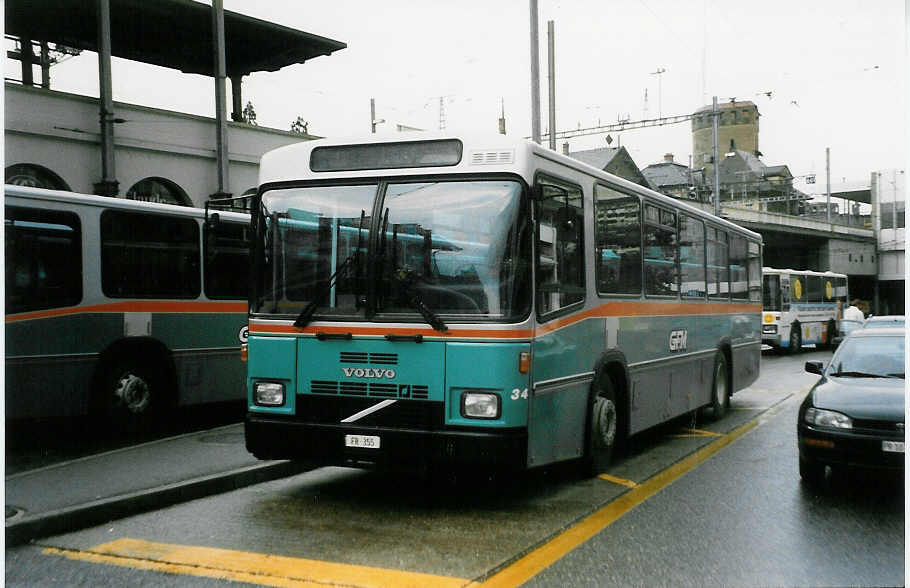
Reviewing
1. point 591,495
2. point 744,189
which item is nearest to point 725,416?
point 591,495

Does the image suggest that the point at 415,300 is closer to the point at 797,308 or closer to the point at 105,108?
the point at 105,108

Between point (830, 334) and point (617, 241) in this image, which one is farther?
point (830, 334)

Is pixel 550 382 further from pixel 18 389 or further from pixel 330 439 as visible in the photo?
pixel 18 389

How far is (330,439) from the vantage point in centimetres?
682

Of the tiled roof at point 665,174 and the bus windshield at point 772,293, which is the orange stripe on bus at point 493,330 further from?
the tiled roof at point 665,174

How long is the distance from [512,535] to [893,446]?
122 inches

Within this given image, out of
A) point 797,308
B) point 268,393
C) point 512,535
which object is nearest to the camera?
point 512,535

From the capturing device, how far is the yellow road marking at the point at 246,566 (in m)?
5.15

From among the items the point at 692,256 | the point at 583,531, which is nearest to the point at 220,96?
the point at 692,256

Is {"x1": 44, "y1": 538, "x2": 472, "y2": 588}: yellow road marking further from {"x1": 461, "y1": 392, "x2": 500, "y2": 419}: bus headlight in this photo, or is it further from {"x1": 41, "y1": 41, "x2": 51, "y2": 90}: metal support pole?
{"x1": 41, "y1": 41, "x2": 51, "y2": 90}: metal support pole

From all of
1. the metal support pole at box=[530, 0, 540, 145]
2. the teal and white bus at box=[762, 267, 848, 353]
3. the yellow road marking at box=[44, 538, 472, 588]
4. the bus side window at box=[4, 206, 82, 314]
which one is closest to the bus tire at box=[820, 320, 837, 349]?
the teal and white bus at box=[762, 267, 848, 353]

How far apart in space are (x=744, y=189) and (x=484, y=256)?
3534 inches

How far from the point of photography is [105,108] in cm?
1784

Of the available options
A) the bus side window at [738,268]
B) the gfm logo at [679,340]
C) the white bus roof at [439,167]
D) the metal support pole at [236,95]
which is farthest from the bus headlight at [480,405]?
the metal support pole at [236,95]
